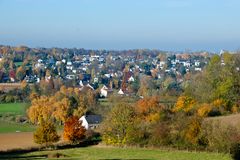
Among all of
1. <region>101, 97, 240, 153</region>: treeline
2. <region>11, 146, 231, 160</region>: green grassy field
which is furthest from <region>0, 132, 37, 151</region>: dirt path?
<region>11, 146, 231, 160</region>: green grassy field

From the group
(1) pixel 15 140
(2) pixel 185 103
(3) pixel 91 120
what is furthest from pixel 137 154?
(3) pixel 91 120

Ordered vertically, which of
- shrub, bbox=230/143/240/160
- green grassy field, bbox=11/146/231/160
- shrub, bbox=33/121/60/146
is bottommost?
shrub, bbox=33/121/60/146

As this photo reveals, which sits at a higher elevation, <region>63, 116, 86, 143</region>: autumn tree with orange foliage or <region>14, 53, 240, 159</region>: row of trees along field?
<region>14, 53, 240, 159</region>: row of trees along field

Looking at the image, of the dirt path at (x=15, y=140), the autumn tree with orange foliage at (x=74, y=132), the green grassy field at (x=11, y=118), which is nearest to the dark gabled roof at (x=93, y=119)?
the green grassy field at (x=11, y=118)

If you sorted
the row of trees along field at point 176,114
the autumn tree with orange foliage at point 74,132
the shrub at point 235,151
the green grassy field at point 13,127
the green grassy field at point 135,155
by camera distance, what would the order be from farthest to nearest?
the green grassy field at point 13,127 < the autumn tree with orange foliage at point 74,132 < the row of trees along field at point 176,114 < the green grassy field at point 135,155 < the shrub at point 235,151

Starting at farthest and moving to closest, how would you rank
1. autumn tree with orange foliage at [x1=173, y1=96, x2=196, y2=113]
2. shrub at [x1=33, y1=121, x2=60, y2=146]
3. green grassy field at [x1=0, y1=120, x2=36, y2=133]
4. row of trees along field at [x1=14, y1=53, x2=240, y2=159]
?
green grassy field at [x1=0, y1=120, x2=36, y2=133], autumn tree with orange foliage at [x1=173, y1=96, x2=196, y2=113], shrub at [x1=33, y1=121, x2=60, y2=146], row of trees along field at [x1=14, y1=53, x2=240, y2=159]

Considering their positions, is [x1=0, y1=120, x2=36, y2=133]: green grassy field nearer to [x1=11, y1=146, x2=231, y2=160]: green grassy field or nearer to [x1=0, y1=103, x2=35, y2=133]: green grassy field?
[x1=0, y1=103, x2=35, y2=133]: green grassy field

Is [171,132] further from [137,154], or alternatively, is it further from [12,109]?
[12,109]

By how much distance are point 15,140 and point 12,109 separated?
31954 millimetres

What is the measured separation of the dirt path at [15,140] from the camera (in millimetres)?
52094

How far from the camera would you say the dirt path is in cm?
5209

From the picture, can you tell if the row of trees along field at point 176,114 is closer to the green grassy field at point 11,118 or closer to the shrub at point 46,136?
the shrub at point 46,136

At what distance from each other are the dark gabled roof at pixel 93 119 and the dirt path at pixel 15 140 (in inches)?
393

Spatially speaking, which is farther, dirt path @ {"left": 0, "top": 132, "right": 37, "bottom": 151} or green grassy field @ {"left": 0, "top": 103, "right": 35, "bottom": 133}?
green grassy field @ {"left": 0, "top": 103, "right": 35, "bottom": 133}
